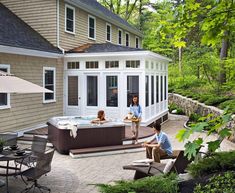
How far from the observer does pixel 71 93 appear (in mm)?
15805

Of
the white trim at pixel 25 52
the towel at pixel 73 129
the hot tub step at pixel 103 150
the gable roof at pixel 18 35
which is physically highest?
the gable roof at pixel 18 35

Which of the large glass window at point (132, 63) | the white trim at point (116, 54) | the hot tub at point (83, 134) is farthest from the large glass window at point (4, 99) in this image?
the large glass window at point (132, 63)

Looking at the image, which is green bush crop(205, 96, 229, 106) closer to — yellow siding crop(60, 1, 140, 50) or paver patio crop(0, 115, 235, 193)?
paver patio crop(0, 115, 235, 193)

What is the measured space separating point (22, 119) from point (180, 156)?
8.56 metres

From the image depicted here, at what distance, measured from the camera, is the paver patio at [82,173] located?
680 centimetres

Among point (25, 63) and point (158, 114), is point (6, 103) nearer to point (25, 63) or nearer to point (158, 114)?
point (25, 63)

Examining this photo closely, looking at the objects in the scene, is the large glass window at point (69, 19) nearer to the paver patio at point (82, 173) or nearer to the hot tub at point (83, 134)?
the hot tub at point (83, 134)

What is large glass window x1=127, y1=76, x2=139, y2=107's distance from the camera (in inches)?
571

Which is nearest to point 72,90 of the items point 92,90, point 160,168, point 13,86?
point 92,90

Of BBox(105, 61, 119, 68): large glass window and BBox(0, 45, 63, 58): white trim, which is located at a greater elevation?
BBox(0, 45, 63, 58): white trim

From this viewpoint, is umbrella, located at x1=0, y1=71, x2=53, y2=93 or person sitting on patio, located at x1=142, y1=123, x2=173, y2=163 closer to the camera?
umbrella, located at x1=0, y1=71, x2=53, y2=93

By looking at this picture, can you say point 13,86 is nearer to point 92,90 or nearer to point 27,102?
point 27,102

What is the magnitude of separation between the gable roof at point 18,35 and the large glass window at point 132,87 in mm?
3672

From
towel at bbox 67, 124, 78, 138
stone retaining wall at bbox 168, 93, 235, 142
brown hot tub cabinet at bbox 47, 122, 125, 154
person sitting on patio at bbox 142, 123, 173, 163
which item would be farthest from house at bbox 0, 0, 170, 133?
person sitting on patio at bbox 142, 123, 173, 163
